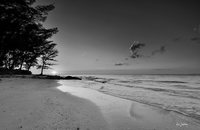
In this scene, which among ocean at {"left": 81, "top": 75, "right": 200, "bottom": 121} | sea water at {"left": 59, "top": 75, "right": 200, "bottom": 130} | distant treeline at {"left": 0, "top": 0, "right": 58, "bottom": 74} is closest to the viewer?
sea water at {"left": 59, "top": 75, "right": 200, "bottom": 130}

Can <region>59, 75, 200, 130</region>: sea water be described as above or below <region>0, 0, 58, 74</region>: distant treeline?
below

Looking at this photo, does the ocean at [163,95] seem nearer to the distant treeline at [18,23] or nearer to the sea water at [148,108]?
the sea water at [148,108]

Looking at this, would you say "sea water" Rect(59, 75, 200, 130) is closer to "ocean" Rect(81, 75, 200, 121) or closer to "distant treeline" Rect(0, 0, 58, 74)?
"ocean" Rect(81, 75, 200, 121)

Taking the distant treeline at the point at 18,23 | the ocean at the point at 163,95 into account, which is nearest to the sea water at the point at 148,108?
the ocean at the point at 163,95

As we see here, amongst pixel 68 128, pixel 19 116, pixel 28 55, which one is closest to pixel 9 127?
pixel 19 116

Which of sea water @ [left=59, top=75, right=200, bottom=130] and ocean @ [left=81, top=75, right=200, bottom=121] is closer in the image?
sea water @ [left=59, top=75, right=200, bottom=130]

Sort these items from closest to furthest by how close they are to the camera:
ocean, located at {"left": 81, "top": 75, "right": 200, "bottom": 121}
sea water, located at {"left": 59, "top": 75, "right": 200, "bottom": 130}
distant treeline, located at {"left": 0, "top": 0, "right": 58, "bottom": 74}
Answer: sea water, located at {"left": 59, "top": 75, "right": 200, "bottom": 130} → ocean, located at {"left": 81, "top": 75, "right": 200, "bottom": 121} → distant treeline, located at {"left": 0, "top": 0, "right": 58, "bottom": 74}

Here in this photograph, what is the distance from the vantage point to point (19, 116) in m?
3.64

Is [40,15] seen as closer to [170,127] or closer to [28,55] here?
[28,55]

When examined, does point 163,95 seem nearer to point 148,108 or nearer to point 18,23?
point 148,108

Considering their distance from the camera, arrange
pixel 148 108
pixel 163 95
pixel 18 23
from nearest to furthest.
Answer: pixel 148 108, pixel 163 95, pixel 18 23

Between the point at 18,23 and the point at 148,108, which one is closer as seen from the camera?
the point at 148,108

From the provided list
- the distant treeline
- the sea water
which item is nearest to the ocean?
the sea water

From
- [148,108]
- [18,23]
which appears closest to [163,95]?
[148,108]
